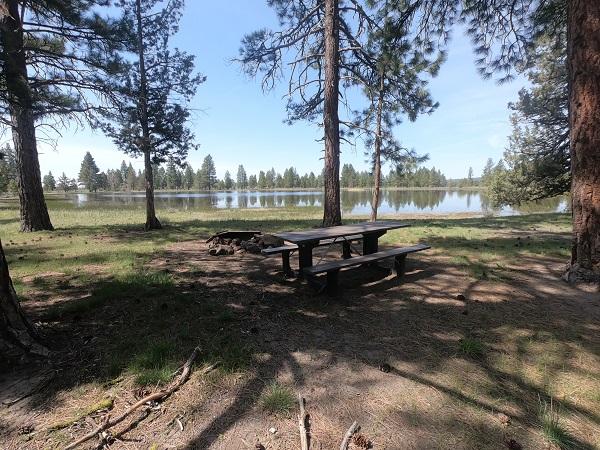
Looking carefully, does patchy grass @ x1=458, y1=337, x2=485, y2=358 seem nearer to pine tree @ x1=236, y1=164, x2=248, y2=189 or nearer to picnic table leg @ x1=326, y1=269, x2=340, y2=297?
picnic table leg @ x1=326, y1=269, x2=340, y2=297

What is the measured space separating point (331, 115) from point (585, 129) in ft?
16.6

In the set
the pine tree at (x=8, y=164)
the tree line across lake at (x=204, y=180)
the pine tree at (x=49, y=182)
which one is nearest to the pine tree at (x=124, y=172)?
the tree line across lake at (x=204, y=180)

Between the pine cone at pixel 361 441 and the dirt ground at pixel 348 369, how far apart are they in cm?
4

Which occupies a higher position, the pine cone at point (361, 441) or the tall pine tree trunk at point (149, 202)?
the tall pine tree trunk at point (149, 202)

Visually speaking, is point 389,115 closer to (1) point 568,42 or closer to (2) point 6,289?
(1) point 568,42

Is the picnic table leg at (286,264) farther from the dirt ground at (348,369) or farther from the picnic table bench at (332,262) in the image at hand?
the dirt ground at (348,369)

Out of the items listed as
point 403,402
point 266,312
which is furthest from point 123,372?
point 403,402

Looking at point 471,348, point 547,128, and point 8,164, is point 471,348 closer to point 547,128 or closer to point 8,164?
point 547,128

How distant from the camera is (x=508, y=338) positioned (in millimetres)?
2760

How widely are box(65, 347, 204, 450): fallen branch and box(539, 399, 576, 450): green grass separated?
83.6 inches

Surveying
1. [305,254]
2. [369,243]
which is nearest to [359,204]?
[369,243]

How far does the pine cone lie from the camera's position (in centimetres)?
165

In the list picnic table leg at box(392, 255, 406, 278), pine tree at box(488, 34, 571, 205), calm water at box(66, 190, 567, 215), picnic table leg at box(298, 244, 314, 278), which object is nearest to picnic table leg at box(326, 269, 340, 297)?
picnic table leg at box(298, 244, 314, 278)

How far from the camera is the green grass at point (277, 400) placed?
6.25ft
